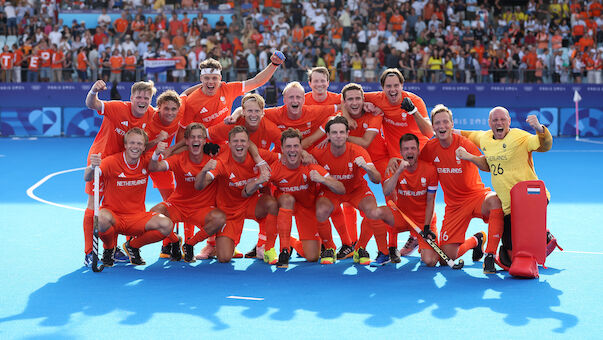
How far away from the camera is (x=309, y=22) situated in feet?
94.7

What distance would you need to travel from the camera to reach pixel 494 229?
771cm

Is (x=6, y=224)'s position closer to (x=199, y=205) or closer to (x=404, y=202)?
(x=199, y=205)

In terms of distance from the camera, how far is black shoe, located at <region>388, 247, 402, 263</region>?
326 inches

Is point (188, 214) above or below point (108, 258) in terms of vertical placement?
above

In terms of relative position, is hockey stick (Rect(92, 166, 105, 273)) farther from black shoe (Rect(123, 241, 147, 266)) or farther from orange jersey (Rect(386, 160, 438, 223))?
orange jersey (Rect(386, 160, 438, 223))

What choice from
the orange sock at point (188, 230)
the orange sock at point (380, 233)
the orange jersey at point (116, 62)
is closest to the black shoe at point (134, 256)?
the orange sock at point (188, 230)

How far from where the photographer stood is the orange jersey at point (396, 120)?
29.8 ft

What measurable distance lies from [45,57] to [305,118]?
20.2 m

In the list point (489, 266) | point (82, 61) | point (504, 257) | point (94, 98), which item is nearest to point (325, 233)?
point (489, 266)

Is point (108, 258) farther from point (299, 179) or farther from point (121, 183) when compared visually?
point (299, 179)

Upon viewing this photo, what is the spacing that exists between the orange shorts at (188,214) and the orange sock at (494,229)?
3323mm

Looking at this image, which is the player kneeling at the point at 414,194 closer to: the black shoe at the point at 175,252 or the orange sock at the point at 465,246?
the orange sock at the point at 465,246

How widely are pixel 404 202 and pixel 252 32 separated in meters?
20.3

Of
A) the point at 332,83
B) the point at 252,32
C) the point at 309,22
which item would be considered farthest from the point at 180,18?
the point at 332,83
